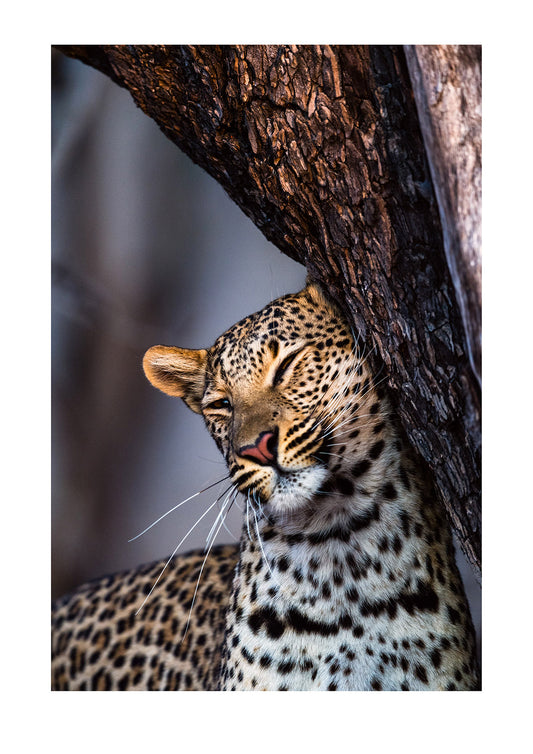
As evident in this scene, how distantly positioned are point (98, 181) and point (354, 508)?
44.0 inches

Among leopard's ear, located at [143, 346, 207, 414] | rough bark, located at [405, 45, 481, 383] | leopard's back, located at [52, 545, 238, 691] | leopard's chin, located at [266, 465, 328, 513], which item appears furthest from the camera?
leopard's back, located at [52, 545, 238, 691]

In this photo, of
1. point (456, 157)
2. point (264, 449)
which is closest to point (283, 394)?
point (264, 449)

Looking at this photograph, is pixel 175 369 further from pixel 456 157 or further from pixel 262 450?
pixel 456 157

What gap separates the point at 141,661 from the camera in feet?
8.21

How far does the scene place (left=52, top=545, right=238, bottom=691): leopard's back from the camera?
243 centimetres

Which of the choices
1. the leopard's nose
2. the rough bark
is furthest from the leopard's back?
the rough bark

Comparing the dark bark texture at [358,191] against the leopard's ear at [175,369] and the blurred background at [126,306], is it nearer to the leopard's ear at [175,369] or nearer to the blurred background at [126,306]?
the blurred background at [126,306]

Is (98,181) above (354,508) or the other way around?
above

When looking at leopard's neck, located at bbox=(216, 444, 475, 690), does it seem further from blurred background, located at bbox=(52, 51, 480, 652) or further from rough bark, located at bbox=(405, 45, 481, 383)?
rough bark, located at bbox=(405, 45, 481, 383)
